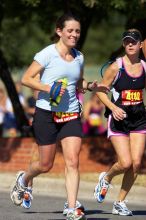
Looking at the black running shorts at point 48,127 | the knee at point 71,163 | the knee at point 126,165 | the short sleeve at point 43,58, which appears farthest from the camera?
the knee at point 126,165

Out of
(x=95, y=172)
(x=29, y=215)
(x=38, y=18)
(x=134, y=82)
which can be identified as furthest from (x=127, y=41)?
(x=38, y=18)

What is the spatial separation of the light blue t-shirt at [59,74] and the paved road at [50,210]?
1292 mm

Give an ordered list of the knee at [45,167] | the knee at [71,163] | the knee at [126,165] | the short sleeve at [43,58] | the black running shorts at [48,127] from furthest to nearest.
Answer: the knee at [126,165] → the knee at [45,167] → the black running shorts at [48,127] → the short sleeve at [43,58] → the knee at [71,163]

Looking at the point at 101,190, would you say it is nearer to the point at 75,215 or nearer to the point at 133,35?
the point at 75,215

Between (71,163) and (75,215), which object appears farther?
(71,163)

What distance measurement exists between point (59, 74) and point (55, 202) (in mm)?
2902

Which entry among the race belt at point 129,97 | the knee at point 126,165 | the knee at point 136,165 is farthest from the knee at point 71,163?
the race belt at point 129,97

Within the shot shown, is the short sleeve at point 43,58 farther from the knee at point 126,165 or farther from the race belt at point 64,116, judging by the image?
the knee at point 126,165

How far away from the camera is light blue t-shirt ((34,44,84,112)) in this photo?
804 cm

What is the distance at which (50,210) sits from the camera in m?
9.48

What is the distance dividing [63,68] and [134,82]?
106 centimetres

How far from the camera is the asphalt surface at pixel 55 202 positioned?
29.1 ft

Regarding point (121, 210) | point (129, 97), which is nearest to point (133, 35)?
point (129, 97)

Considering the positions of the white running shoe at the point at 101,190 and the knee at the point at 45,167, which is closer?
the knee at the point at 45,167
